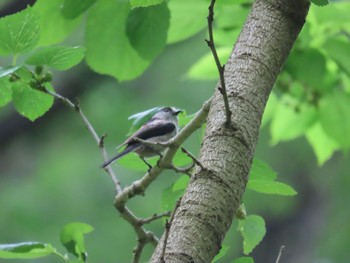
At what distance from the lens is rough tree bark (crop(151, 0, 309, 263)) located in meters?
1.18

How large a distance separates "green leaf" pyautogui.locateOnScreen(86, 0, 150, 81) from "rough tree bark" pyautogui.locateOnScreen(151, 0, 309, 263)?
520mm

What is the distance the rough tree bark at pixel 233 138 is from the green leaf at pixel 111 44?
1.71ft

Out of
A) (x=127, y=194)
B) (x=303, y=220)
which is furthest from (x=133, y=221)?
(x=303, y=220)

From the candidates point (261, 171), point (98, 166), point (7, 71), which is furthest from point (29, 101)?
point (98, 166)

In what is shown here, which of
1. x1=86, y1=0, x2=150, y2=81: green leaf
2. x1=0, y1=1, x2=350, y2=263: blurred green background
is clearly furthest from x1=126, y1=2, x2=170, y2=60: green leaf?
x1=0, y1=1, x2=350, y2=263: blurred green background

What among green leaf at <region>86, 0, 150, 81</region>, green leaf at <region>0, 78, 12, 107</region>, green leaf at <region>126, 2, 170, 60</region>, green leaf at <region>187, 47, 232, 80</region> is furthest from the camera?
green leaf at <region>187, 47, 232, 80</region>

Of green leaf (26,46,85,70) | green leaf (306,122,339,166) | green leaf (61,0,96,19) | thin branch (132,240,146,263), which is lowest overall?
thin branch (132,240,146,263)

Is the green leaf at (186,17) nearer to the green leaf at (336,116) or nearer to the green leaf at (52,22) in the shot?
the green leaf at (52,22)

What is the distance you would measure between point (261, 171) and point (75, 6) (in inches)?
21.9

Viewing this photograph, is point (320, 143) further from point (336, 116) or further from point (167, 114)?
point (167, 114)

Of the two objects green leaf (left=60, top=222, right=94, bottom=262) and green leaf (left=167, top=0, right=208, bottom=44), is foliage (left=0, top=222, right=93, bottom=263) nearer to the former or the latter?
green leaf (left=60, top=222, right=94, bottom=262)

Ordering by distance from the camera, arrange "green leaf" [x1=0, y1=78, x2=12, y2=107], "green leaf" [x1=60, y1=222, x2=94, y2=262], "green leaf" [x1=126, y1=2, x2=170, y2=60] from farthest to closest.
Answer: "green leaf" [x1=126, y1=2, x2=170, y2=60] → "green leaf" [x1=60, y1=222, x2=94, y2=262] → "green leaf" [x1=0, y1=78, x2=12, y2=107]

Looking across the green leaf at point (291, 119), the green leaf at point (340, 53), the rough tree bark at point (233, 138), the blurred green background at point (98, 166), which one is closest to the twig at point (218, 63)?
the rough tree bark at point (233, 138)

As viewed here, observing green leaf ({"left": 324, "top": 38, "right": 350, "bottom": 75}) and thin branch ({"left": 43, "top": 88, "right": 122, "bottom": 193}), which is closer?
thin branch ({"left": 43, "top": 88, "right": 122, "bottom": 193})
